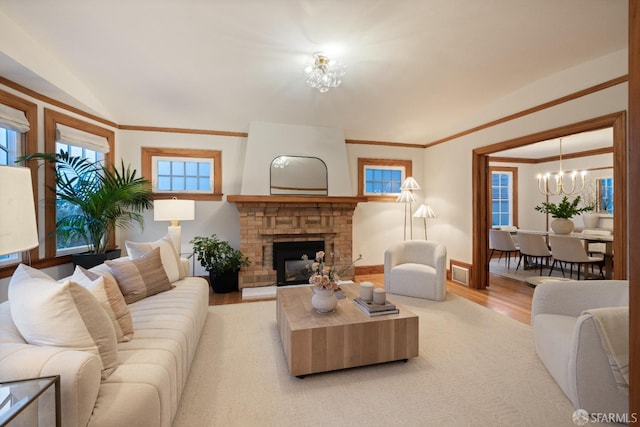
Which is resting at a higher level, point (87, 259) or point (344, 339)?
point (87, 259)

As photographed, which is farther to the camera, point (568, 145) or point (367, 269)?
point (568, 145)

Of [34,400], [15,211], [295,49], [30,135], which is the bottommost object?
[34,400]

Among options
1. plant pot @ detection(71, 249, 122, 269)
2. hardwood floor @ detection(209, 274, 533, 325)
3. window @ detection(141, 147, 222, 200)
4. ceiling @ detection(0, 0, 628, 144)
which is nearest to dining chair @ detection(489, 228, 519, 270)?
hardwood floor @ detection(209, 274, 533, 325)

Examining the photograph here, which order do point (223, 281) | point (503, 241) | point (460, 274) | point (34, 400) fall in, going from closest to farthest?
point (34, 400) < point (223, 281) < point (460, 274) < point (503, 241)

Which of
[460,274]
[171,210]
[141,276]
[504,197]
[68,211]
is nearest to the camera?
[141,276]

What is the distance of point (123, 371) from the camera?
1323mm

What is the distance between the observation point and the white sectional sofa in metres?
1.02

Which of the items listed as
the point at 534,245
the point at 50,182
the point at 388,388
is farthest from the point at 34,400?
the point at 534,245

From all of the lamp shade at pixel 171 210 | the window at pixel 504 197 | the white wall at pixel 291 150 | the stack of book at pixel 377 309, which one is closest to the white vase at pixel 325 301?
the stack of book at pixel 377 309

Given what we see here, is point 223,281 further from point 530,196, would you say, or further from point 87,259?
point 530,196

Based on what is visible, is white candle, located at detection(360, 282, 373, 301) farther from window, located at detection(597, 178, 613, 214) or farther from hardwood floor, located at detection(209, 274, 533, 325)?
window, located at detection(597, 178, 613, 214)

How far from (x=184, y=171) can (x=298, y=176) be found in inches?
69.6

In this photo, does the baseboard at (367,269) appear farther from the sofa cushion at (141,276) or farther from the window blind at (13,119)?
the window blind at (13,119)

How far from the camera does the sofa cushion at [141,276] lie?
2213mm
